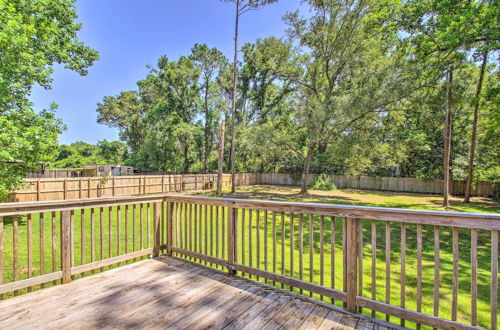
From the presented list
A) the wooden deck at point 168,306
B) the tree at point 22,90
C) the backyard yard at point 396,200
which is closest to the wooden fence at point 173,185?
the backyard yard at point 396,200

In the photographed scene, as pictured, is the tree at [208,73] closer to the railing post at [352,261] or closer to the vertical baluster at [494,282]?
Answer: the railing post at [352,261]

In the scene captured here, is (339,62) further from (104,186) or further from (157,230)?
(104,186)

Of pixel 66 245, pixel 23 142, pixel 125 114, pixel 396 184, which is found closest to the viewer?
pixel 66 245

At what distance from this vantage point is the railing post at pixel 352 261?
6.67 feet

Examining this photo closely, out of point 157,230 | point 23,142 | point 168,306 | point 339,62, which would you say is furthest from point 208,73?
point 168,306

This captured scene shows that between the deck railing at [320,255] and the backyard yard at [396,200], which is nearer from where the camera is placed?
the deck railing at [320,255]

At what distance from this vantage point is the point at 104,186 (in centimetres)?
1234

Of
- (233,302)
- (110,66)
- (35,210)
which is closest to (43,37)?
(35,210)

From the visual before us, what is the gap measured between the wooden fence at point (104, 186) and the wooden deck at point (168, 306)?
7950 mm

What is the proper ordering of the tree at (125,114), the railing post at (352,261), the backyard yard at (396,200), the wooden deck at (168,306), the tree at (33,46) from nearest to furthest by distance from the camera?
the wooden deck at (168,306) → the railing post at (352,261) → the tree at (33,46) → the backyard yard at (396,200) → the tree at (125,114)

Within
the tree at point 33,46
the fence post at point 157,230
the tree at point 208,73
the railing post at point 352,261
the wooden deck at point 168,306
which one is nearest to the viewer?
the wooden deck at point 168,306

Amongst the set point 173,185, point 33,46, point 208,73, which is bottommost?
point 173,185

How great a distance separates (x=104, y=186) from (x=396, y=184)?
19977mm

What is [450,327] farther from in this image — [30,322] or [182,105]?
[182,105]
